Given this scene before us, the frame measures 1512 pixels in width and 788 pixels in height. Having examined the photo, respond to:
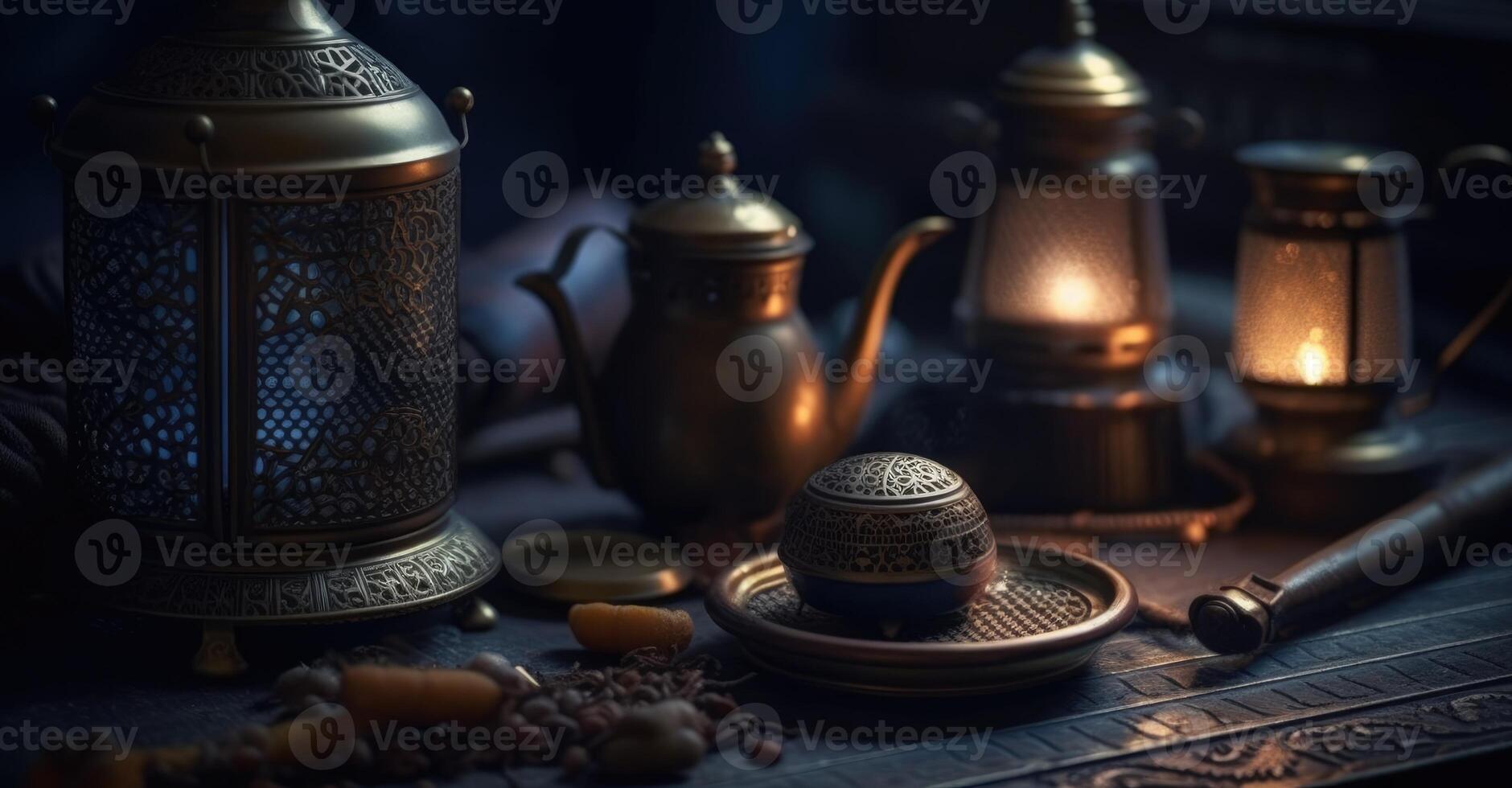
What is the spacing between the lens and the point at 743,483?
4.90 ft

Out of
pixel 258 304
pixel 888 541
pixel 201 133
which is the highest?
pixel 201 133

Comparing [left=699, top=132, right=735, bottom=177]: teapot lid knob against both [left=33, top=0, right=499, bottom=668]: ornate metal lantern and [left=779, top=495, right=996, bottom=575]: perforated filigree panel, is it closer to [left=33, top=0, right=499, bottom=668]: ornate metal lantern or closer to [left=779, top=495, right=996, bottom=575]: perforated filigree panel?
[left=33, top=0, right=499, bottom=668]: ornate metal lantern

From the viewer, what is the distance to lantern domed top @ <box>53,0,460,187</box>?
1.18 m

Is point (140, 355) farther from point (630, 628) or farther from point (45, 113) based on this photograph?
point (630, 628)

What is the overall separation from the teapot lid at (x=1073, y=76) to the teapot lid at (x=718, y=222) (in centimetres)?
26

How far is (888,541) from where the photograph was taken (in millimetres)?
1201

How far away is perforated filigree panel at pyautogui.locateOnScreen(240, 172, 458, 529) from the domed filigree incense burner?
287 mm

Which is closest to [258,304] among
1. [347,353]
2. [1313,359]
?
[347,353]

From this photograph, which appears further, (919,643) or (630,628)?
(630,628)

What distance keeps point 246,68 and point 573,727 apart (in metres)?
0.49

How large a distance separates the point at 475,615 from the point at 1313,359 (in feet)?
2.56

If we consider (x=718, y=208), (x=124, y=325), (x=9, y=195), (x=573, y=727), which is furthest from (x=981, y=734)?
(x=9, y=195)

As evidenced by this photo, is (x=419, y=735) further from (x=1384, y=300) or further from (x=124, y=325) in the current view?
(x=1384, y=300)

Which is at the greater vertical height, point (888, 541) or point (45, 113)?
point (45, 113)
